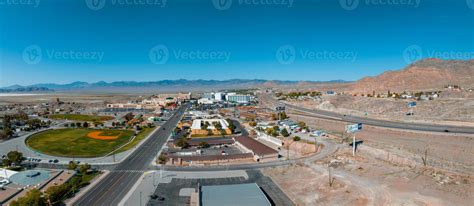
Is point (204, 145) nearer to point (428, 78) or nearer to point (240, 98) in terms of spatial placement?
point (240, 98)

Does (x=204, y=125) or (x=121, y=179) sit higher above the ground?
(x=204, y=125)

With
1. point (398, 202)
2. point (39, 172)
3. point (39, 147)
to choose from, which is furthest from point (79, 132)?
point (398, 202)

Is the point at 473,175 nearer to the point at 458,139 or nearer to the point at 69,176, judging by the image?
the point at 458,139

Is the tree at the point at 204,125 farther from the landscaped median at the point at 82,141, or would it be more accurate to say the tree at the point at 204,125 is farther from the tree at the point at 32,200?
the tree at the point at 32,200

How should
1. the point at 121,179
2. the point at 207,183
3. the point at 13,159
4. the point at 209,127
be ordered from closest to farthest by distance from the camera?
the point at 207,183
the point at 121,179
the point at 13,159
the point at 209,127

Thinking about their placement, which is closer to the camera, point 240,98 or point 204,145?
point 204,145

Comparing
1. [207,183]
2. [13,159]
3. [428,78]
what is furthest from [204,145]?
[428,78]
